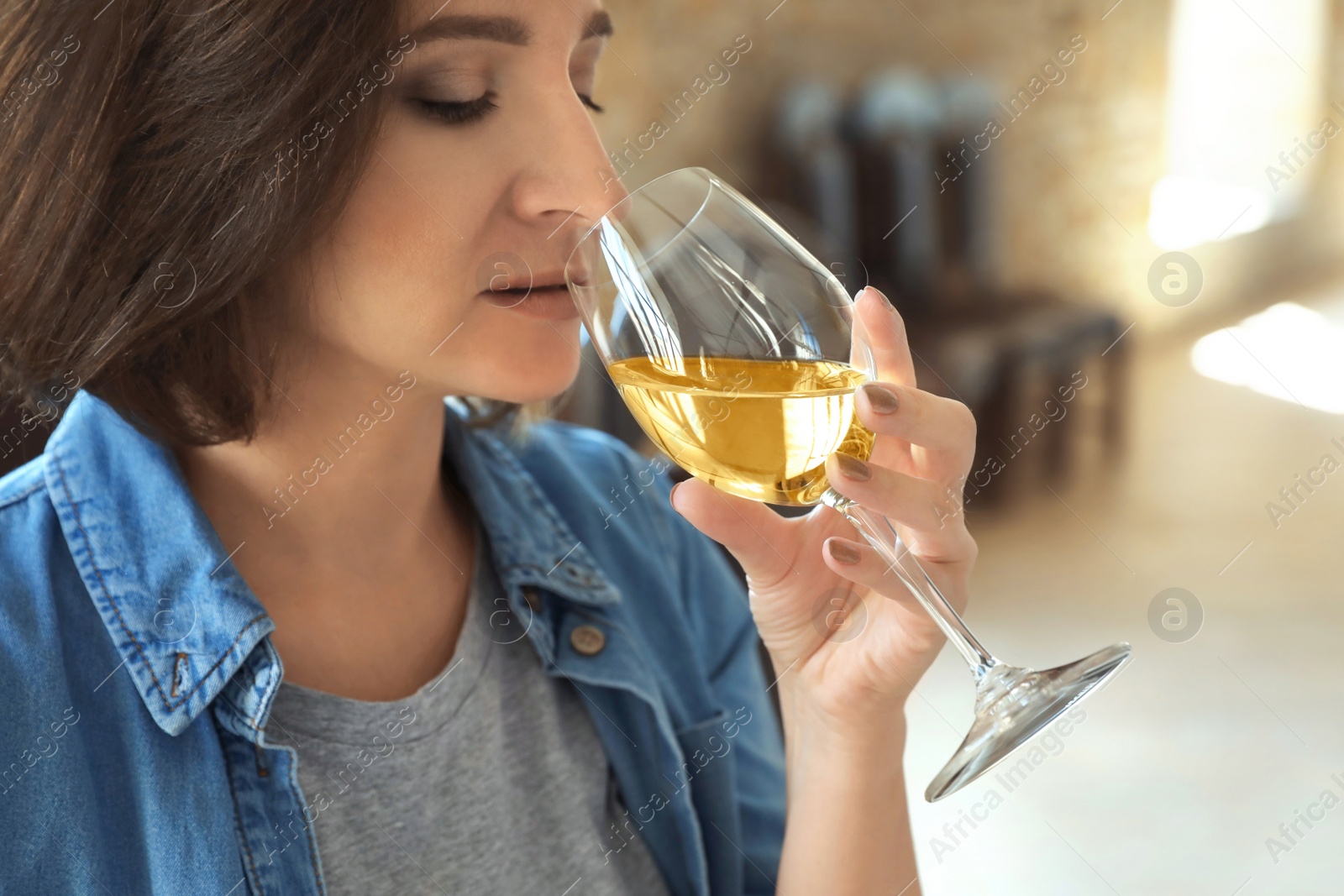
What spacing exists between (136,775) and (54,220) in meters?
0.43

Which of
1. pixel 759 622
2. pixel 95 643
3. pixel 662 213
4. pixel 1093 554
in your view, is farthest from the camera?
pixel 1093 554

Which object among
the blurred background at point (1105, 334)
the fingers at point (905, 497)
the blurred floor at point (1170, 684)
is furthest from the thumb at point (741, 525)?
the blurred background at point (1105, 334)

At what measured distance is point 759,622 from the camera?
98cm

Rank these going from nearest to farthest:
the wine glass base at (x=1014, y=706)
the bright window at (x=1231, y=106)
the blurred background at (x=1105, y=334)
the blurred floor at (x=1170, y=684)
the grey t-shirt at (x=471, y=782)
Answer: the wine glass base at (x=1014, y=706) → the grey t-shirt at (x=471, y=782) → the blurred floor at (x=1170, y=684) → the blurred background at (x=1105, y=334) → the bright window at (x=1231, y=106)

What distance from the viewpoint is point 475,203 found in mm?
869

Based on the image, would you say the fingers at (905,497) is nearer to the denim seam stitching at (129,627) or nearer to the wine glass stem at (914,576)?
the wine glass stem at (914,576)

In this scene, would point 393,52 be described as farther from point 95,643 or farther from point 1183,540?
point 1183,540

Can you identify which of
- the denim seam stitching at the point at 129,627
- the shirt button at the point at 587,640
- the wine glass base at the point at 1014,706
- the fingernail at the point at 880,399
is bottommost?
the wine glass base at the point at 1014,706

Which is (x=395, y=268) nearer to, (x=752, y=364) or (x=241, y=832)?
(x=752, y=364)

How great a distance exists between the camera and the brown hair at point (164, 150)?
2.74 feet

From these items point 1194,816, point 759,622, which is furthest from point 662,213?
point 1194,816

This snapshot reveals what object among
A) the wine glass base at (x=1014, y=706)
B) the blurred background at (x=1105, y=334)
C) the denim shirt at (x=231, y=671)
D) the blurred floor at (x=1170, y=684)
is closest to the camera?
the wine glass base at (x=1014, y=706)

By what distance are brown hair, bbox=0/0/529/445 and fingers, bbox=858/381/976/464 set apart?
0.43 meters

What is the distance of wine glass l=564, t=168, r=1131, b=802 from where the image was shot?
28.4 inches
